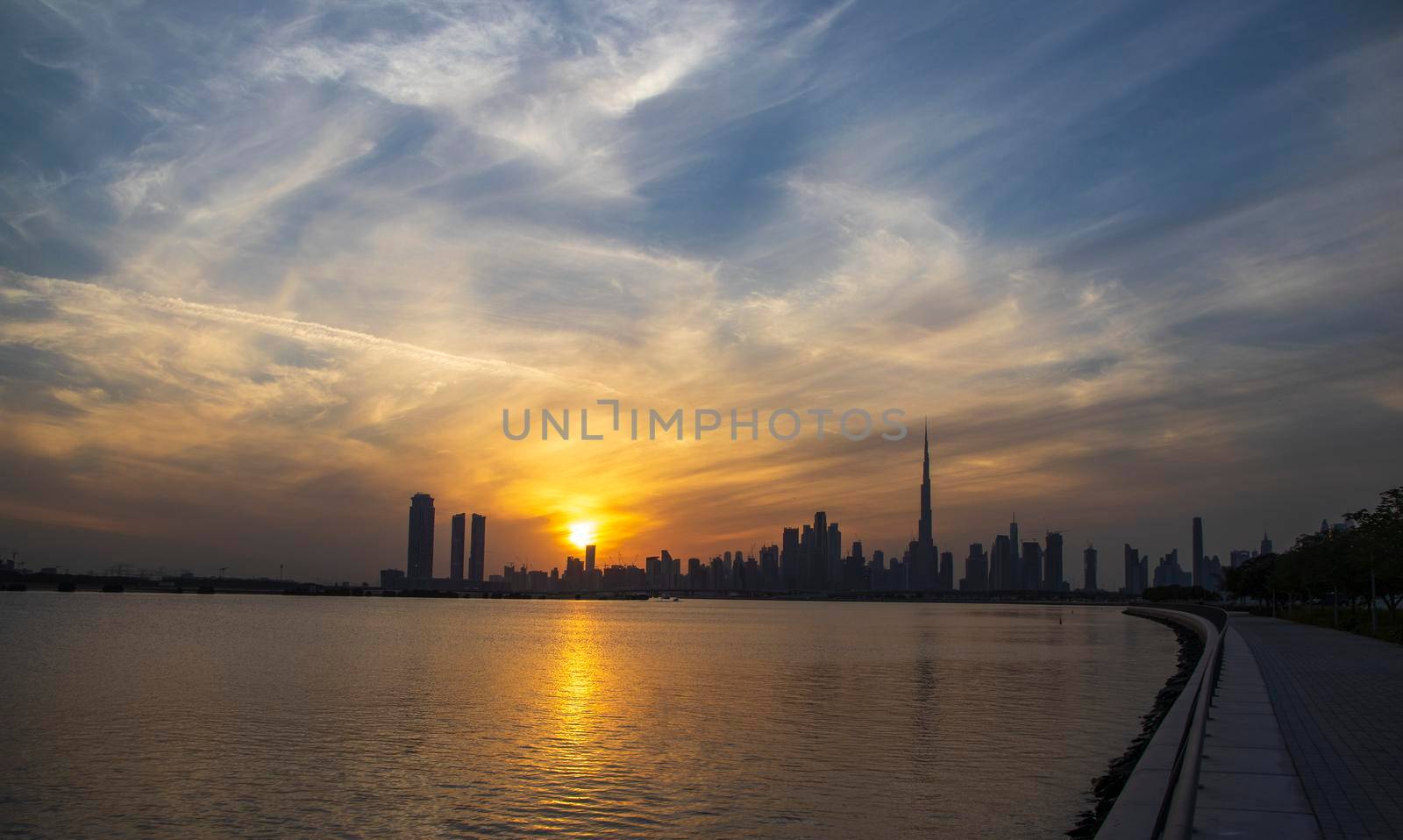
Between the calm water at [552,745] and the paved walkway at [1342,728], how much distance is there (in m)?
4.55

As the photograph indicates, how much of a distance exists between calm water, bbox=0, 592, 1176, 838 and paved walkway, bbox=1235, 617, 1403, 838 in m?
4.55

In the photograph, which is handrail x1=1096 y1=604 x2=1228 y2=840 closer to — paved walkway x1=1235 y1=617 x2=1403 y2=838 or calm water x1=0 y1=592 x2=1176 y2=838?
paved walkway x1=1235 y1=617 x2=1403 y2=838

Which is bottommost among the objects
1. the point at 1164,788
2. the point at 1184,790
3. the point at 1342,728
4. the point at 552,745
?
the point at 552,745

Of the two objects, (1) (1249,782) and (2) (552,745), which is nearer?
(1) (1249,782)

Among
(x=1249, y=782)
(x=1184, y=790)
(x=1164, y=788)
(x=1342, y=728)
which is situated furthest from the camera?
(x=1342, y=728)

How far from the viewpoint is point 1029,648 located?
258 ft

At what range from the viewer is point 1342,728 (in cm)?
2041

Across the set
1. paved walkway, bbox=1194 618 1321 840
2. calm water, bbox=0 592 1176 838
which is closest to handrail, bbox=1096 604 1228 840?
paved walkway, bbox=1194 618 1321 840

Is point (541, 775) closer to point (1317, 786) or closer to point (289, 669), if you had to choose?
point (1317, 786)

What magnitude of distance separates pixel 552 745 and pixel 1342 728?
19.8 metres

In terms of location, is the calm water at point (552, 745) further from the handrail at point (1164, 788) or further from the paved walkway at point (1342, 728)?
the paved walkway at point (1342, 728)

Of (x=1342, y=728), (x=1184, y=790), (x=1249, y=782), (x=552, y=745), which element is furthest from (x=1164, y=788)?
(x=552, y=745)

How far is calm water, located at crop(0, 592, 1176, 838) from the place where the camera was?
20.3m

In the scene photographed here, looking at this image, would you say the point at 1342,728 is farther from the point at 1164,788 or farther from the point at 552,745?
the point at 552,745
